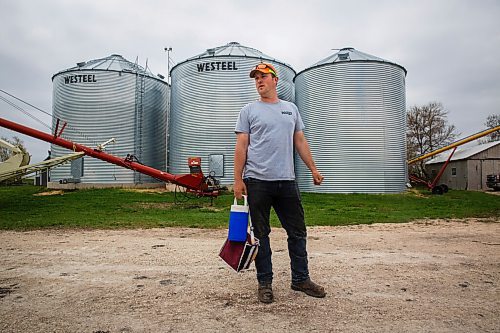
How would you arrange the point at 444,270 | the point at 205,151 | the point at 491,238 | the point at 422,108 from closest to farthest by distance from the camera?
the point at 444,270
the point at 491,238
the point at 205,151
the point at 422,108

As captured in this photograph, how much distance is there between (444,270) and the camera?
3857 millimetres

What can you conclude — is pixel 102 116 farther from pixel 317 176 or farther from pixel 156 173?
pixel 317 176

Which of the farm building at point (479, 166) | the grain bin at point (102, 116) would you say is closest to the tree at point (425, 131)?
the farm building at point (479, 166)

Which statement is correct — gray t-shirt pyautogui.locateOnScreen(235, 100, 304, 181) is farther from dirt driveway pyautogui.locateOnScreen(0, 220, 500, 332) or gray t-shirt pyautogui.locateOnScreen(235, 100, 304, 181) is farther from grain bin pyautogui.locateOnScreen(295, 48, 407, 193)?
grain bin pyautogui.locateOnScreen(295, 48, 407, 193)

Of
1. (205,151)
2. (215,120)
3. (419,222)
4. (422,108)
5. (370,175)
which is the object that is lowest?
(419,222)

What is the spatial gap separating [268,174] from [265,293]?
971 millimetres

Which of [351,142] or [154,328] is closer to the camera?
[154,328]

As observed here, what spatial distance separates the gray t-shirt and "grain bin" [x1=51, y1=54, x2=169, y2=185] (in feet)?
69.9

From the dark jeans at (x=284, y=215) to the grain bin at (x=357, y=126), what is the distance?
1754cm

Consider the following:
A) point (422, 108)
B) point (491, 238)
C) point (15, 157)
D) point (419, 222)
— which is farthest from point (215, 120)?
point (422, 108)

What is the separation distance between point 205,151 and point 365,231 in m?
15.1

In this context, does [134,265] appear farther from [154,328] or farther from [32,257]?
[154,328]

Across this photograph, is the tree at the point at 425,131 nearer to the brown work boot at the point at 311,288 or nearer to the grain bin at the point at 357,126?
the grain bin at the point at 357,126

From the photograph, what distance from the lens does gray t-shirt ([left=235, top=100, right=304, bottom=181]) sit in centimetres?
325
